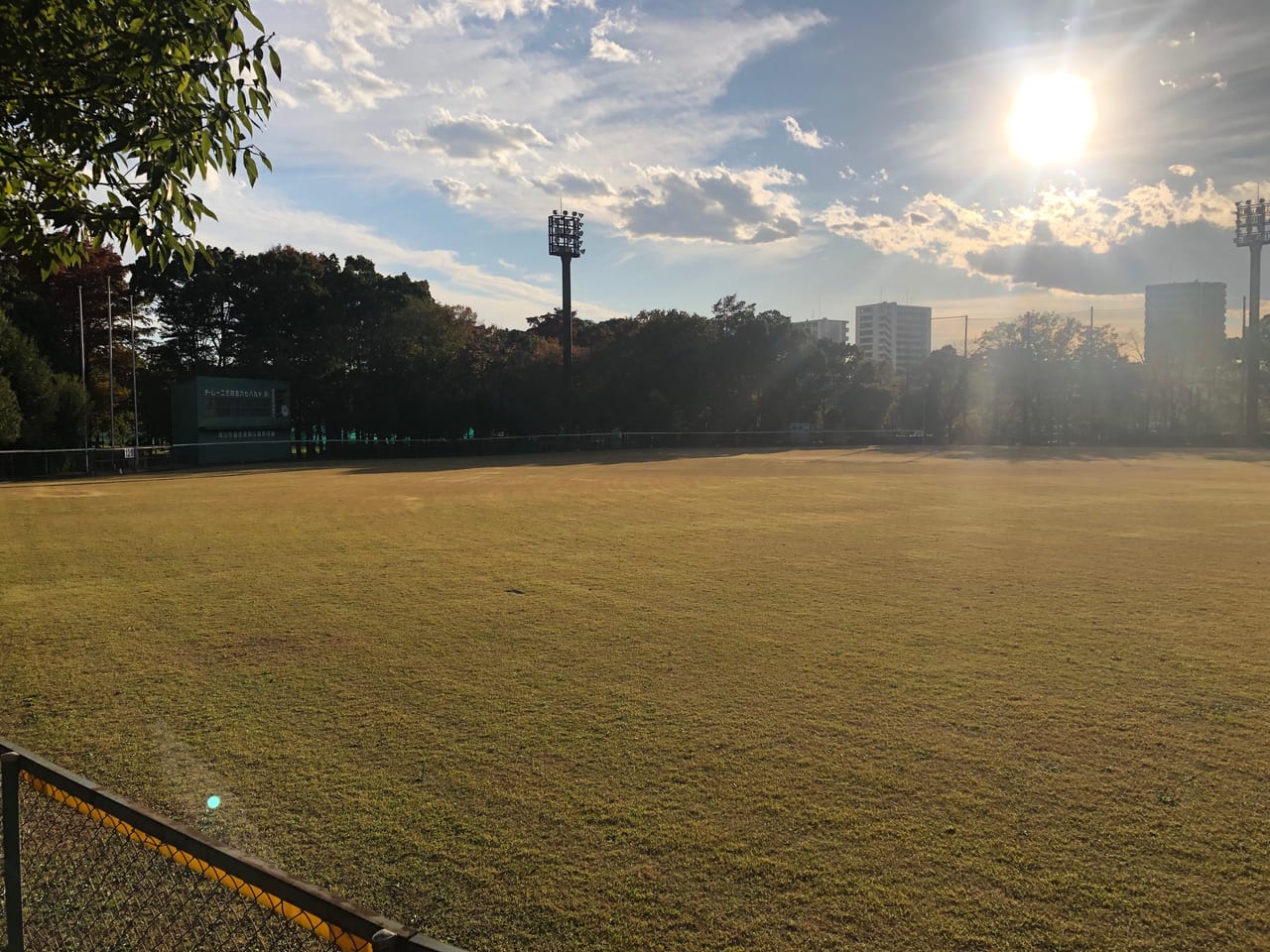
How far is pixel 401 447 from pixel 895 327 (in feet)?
482

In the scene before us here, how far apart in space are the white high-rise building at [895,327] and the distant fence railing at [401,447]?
116678 millimetres

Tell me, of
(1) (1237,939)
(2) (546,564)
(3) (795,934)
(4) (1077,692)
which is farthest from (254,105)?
(2) (546,564)

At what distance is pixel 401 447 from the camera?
5069 cm

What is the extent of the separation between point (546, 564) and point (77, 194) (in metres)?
8.12

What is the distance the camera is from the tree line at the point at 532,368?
51906mm

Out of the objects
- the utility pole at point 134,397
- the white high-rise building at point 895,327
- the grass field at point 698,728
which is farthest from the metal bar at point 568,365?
the white high-rise building at point 895,327

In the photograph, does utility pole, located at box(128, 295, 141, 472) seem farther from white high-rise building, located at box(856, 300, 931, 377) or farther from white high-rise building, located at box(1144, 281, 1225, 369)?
white high-rise building, located at box(856, 300, 931, 377)

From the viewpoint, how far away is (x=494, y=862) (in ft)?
12.6

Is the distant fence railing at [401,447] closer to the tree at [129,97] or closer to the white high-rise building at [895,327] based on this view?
→ the tree at [129,97]

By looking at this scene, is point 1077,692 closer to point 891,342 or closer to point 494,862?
point 494,862

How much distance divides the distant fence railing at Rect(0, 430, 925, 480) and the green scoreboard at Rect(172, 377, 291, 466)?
11 centimetres

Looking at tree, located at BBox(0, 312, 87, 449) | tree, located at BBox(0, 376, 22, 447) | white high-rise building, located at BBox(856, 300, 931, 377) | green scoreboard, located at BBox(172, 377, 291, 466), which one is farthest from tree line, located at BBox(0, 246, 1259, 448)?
white high-rise building, located at BBox(856, 300, 931, 377)

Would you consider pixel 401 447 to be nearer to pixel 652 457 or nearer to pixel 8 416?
pixel 652 457

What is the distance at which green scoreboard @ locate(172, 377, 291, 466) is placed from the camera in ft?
133
